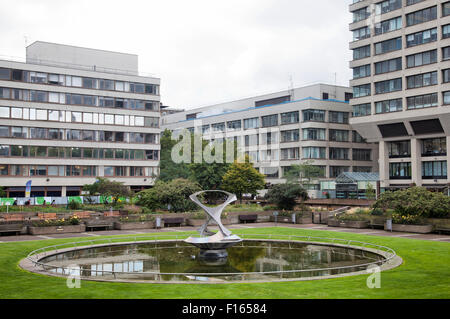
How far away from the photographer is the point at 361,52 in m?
80.4

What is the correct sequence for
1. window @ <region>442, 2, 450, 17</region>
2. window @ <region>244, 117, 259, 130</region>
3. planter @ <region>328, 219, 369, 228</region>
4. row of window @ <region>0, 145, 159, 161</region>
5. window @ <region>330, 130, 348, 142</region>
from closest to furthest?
planter @ <region>328, 219, 369, 228</region> < window @ <region>442, 2, 450, 17</region> < row of window @ <region>0, 145, 159, 161</region> < window @ <region>330, 130, 348, 142</region> < window @ <region>244, 117, 259, 130</region>

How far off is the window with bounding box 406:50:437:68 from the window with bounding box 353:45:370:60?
8266mm

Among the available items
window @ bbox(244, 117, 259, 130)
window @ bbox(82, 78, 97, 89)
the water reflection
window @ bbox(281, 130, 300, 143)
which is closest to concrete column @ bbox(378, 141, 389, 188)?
window @ bbox(281, 130, 300, 143)

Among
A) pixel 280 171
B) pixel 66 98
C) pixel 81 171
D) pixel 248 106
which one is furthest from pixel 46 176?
pixel 248 106

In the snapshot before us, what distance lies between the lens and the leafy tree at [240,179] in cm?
7106

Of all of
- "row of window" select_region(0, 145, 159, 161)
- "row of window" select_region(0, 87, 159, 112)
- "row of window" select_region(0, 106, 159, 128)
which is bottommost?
"row of window" select_region(0, 145, 159, 161)

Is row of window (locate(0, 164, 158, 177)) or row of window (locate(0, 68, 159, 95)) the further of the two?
row of window (locate(0, 68, 159, 95))

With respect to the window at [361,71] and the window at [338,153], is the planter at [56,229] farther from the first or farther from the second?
the window at [338,153]

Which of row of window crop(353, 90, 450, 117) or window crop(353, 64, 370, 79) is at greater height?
window crop(353, 64, 370, 79)

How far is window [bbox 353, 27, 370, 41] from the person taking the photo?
261ft

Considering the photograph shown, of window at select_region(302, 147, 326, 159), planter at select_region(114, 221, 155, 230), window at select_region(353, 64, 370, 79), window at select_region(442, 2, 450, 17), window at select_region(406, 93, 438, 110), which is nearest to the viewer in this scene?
planter at select_region(114, 221, 155, 230)

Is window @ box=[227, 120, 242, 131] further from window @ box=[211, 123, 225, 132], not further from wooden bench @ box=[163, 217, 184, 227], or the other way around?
wooden bench @ box=[163, 217, 184, 227]

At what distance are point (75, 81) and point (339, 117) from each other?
48.9 meters

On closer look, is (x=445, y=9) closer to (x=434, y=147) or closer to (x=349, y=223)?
(x=434, y=147)
